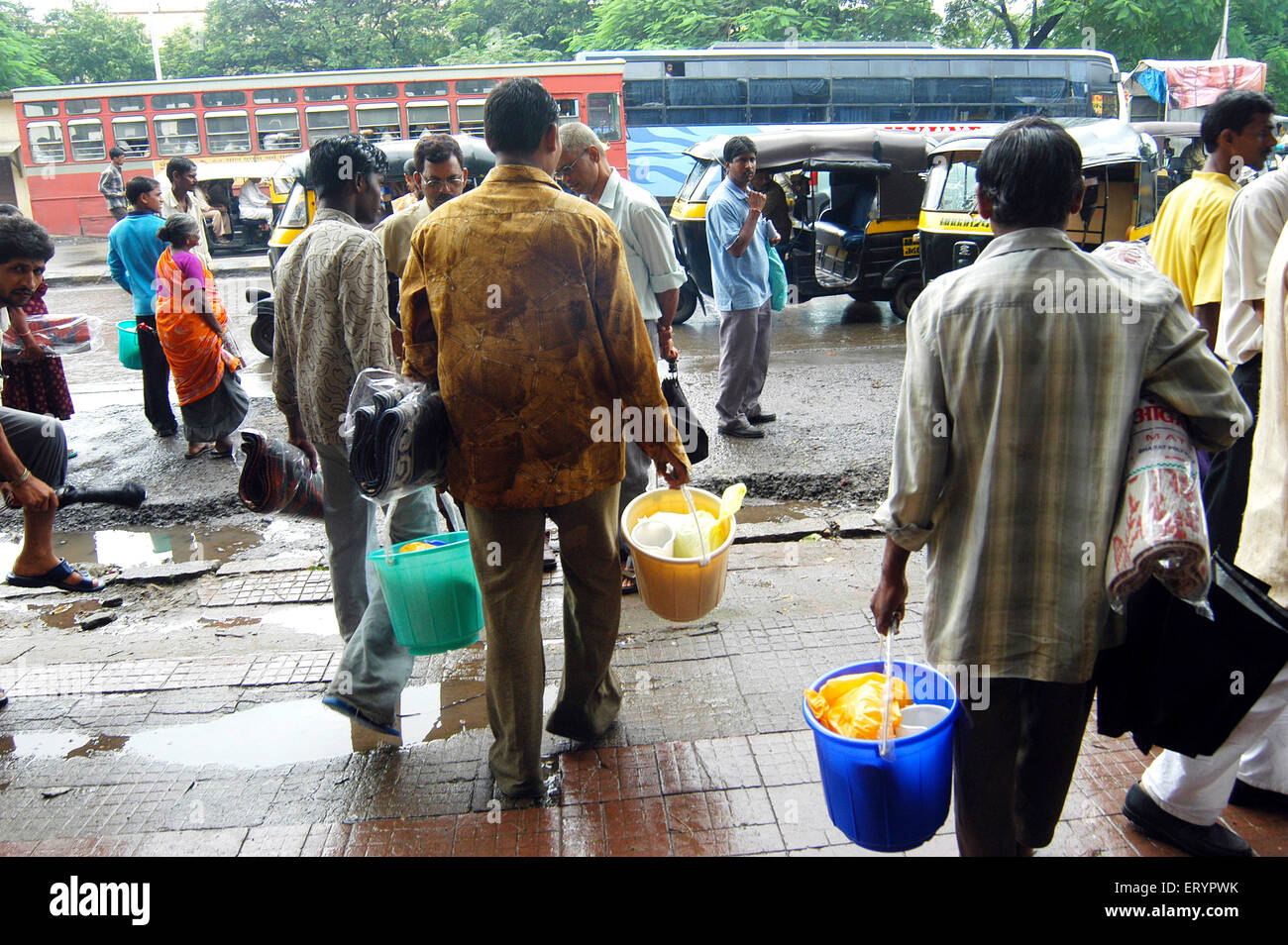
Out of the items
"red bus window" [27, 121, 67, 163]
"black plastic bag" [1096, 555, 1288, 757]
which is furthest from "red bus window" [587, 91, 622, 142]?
"black plastic bag" [1096, 555, 1288, 757]

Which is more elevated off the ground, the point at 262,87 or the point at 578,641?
the point at 262,87

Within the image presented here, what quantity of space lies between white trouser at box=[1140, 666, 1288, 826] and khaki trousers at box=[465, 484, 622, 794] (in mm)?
1622

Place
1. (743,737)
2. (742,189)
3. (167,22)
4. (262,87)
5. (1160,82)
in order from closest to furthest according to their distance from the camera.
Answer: (743,737) → (742,189) → (262,87) → (1160,82) → (167,22)

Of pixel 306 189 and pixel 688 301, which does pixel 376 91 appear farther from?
pixel 688 301

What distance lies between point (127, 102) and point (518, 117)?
74.2 feet

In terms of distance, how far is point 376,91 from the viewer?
67.5 feet

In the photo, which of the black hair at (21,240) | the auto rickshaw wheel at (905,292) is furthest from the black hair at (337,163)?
the auto rickshaw wheel at (905,292)

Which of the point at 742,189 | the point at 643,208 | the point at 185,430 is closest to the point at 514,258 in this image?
the point at 643,208

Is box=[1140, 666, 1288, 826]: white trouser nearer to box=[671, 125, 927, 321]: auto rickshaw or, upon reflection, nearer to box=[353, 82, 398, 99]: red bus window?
box=[671, 125, 927, 321]: auto rickshaw

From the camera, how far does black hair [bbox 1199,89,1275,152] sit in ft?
13.0

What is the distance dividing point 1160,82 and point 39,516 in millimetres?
27369

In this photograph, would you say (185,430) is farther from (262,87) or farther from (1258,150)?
(262,87)

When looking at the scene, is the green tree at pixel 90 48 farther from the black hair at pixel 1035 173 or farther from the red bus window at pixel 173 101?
the black hair at pixel 1035 173

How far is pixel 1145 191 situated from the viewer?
33.6ft
